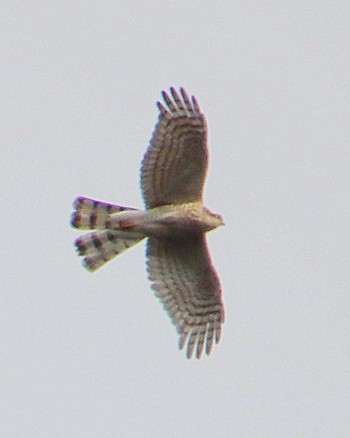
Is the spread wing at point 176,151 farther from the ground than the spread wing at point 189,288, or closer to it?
farther from the ground

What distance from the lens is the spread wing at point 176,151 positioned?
82.3 feet

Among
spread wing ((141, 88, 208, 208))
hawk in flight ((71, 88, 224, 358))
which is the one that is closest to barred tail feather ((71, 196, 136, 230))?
hawk in flight ((71, 88, 224, 358))

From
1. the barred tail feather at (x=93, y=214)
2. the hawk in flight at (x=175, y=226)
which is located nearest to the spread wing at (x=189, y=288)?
the hawk in flight at (x=175, y=226)

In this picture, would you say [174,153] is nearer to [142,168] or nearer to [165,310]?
[142,168]

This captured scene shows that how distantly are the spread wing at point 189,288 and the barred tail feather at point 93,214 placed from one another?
61cm

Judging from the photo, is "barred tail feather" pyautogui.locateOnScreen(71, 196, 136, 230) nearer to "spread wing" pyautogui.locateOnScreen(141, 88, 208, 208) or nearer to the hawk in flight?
the hawk in flight

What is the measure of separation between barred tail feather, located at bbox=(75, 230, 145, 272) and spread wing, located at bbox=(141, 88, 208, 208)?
2.35 ft

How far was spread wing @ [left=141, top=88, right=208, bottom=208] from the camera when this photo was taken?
25.1 metres

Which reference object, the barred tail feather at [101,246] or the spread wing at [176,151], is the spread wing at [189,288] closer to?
the barred tail feather at [101,246]

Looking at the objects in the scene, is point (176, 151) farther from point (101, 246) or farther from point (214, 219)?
point (101, 246)

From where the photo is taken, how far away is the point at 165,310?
2592cm

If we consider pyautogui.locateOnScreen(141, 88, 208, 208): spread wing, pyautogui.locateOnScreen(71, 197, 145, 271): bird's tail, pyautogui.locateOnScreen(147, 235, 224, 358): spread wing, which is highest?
pyautogui.locateOnScreen(141, 88, 208, 208): spread wing

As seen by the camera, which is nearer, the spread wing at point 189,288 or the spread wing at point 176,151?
the spread wing at point 176,151

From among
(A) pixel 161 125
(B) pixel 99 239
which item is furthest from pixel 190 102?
(B) pixel 99 239
